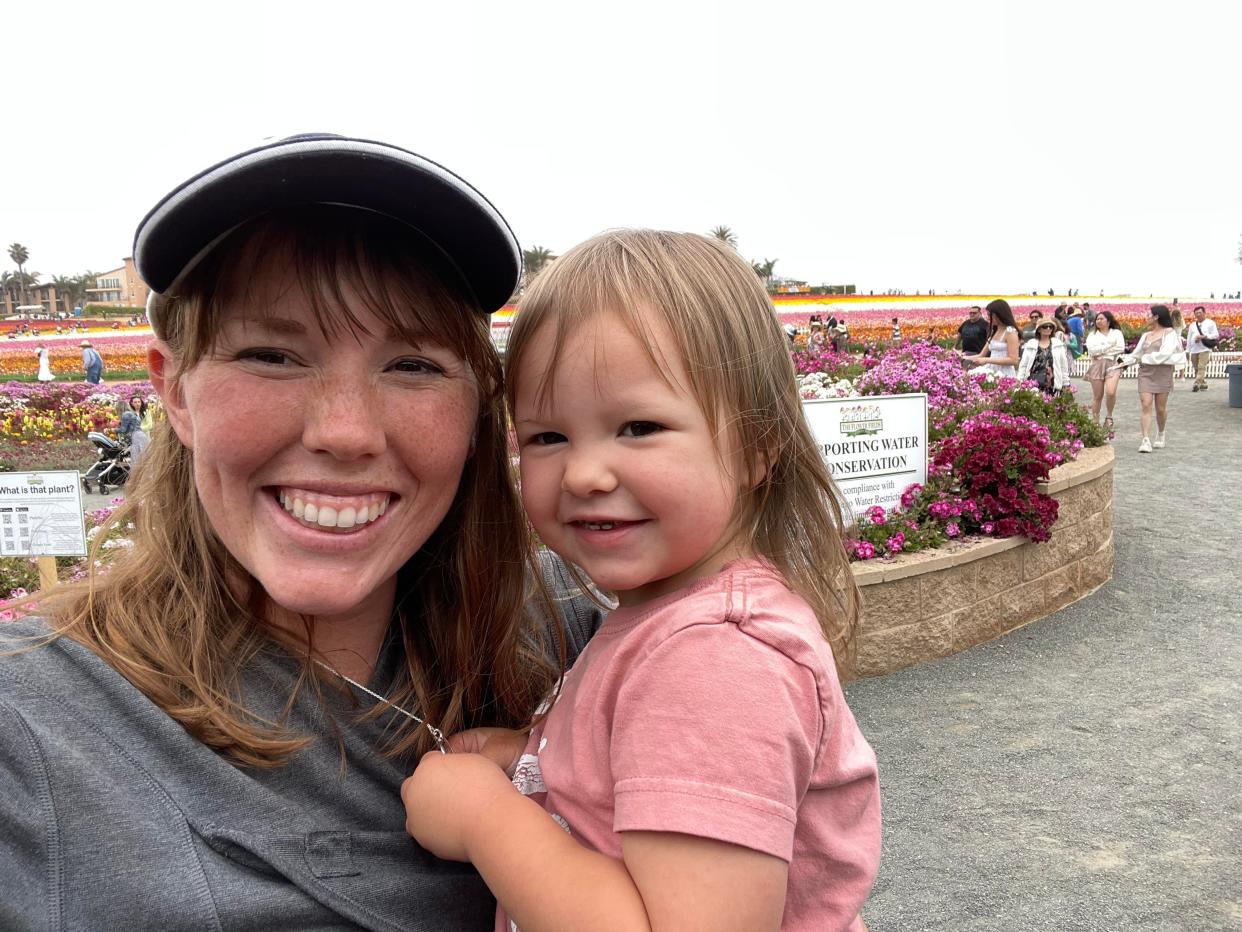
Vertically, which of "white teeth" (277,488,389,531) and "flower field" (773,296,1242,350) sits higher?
"flower field" (773,296,1242,350)

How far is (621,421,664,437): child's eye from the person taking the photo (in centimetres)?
126

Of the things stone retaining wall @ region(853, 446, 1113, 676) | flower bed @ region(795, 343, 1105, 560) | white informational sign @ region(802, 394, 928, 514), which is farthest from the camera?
white informational sign @ region(802, 394, 928, 514)

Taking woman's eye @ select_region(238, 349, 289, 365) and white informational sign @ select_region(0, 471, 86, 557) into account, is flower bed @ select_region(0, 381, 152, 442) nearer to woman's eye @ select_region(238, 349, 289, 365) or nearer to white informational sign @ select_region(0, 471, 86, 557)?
white informational sign @ select_region(0, 471, 86, 557)

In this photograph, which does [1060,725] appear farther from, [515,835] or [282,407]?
[282,407]

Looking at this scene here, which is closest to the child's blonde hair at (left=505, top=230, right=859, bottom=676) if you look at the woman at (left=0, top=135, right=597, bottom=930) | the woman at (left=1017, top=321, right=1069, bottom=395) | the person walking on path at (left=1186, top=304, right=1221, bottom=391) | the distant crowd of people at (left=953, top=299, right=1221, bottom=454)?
the woman at (left=0, top=135, right=597, bottom=930)

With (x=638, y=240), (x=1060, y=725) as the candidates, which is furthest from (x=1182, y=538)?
(x=638, y=240)

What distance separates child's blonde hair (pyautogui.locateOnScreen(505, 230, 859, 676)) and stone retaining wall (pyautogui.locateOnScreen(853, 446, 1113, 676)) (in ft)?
10.9

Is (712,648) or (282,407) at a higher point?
(282,407)

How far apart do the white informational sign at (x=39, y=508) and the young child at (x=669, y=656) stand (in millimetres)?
4146

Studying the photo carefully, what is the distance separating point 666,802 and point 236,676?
54 centimetres

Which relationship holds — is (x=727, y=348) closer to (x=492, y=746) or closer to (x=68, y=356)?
(x=492, y=746)

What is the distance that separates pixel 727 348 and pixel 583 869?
27.4 inches

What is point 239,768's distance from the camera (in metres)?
1.09

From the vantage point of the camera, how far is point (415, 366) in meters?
1.20
